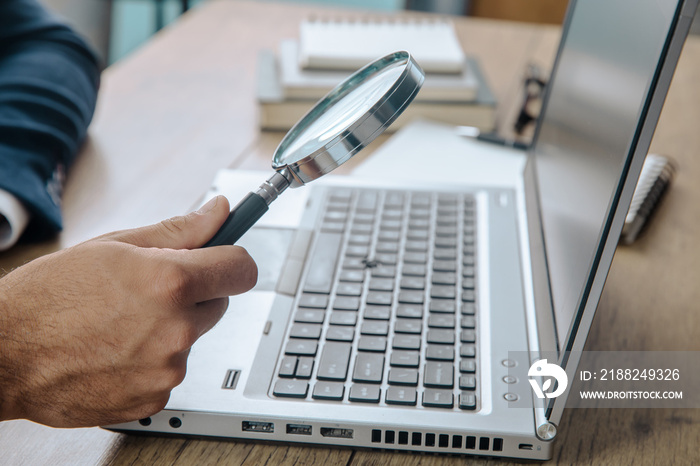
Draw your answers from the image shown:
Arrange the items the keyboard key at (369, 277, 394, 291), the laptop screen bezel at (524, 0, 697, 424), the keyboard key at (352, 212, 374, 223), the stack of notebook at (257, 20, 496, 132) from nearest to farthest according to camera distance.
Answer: the laptop screen bezel at (524, 0, 697, 424) → the keyboard key at (369, 277, 394, 291) → the keyboard key at (352, 212, 374, 223) → the stack of notebook at (257, 20, 496, 132)

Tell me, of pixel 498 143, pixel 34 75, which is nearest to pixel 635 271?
pixel 498 143

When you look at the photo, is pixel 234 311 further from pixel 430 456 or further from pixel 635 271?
pixel 635 271

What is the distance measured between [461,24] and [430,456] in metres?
1.07

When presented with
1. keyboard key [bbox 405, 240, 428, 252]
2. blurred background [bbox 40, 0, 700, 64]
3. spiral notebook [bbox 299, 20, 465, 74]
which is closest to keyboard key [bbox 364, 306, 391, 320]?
keyboard key [bbox 405, 240, 428, 252]

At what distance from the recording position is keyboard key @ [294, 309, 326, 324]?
51 centimetres

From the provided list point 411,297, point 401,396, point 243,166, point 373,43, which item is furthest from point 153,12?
point 401,396

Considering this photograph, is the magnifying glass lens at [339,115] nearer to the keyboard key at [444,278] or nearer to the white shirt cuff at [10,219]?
the keyboard key at [444,278]

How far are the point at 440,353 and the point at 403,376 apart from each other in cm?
4

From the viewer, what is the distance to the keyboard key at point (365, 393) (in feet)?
1.44

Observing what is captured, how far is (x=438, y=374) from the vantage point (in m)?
0.46

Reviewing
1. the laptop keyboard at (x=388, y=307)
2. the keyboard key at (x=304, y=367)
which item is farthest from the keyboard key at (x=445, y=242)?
the keyboard key at (x=304, y=367)

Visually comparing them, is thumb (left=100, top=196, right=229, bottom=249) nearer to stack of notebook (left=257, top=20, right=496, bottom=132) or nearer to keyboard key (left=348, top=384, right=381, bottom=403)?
keyboard key (left=348, top=384, right=381, bottom=403)

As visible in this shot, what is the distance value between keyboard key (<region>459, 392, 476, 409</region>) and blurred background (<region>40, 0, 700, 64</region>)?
1.83 metres

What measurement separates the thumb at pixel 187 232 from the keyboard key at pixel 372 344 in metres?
0.14
